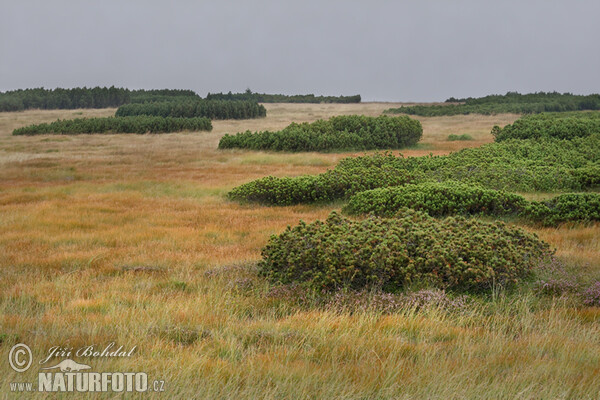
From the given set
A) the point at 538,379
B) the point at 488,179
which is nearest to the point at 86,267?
the point at 538,379

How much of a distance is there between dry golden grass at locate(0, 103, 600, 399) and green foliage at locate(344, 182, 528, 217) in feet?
5.43

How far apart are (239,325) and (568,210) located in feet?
33.4

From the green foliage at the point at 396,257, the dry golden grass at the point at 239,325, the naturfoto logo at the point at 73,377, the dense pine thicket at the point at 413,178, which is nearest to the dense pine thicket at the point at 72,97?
the dense pine thicket at the point at 413,178

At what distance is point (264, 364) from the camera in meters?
4.66

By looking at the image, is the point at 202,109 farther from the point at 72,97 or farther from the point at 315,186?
the point at 315,186

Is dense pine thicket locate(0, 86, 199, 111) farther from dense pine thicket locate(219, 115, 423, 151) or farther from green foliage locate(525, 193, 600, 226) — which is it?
green foliage locate(525, 193, 600, 226)

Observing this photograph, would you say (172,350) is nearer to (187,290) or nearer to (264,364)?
(264,364)

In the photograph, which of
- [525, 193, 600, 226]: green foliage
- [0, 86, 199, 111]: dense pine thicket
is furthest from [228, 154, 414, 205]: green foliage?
[0, 86, 199, 111]: dense pine thicket

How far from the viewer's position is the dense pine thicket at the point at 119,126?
52.4 m

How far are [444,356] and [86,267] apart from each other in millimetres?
6761

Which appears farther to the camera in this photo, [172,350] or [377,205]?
[377,205]

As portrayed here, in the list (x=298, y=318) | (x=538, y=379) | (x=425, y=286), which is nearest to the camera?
(x=538, y=379)

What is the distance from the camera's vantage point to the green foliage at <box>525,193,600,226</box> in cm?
1270

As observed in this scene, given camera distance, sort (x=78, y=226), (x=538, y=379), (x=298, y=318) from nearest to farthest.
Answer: (x=538, y=379)
(x=298, y=318)
(x=78, y=226)
